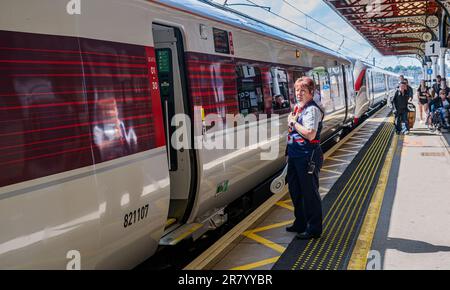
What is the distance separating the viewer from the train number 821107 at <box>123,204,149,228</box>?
346 cm

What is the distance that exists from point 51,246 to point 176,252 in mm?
2502

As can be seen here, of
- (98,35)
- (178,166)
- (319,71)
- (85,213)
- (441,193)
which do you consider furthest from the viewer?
(319,71)

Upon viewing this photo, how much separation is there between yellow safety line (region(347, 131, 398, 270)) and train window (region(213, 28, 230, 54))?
2.49 m

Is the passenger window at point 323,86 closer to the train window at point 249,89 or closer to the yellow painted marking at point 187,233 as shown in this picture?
the train window at point 249,89

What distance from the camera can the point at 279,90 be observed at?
24.1 feet

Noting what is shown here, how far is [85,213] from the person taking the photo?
9.94ft

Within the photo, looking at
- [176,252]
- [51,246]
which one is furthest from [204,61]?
[51,246]

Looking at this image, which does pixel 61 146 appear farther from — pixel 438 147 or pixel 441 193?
pixel 438 147

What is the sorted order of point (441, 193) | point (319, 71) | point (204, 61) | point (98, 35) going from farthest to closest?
point (319, 71), point (441, 193), point (204, 61), point (98, 35)

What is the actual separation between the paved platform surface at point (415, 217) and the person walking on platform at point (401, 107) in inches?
158

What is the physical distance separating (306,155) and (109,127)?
2137mm

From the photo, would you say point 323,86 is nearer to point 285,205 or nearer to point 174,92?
point 285,205

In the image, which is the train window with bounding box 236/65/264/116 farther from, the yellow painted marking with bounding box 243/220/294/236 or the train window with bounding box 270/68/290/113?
the yellow painted marking with bounding box 243/220/294/236

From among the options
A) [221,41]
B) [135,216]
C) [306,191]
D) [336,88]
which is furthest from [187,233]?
[336,88]
